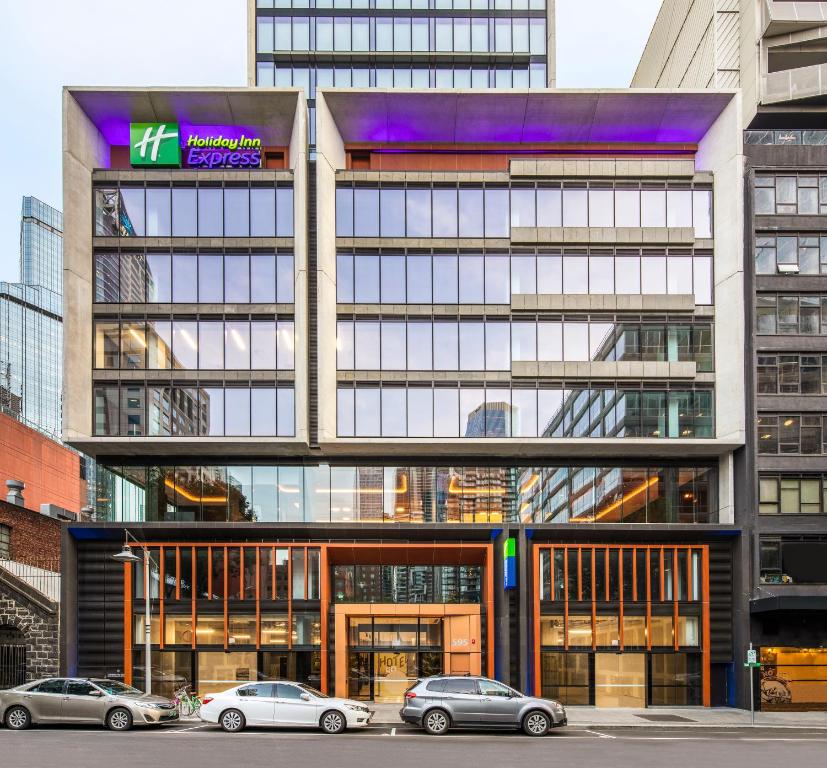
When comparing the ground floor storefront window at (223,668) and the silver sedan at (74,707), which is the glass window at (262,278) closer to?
the ground floor storefront window at (223,668)

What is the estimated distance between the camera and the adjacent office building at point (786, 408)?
34.9 m

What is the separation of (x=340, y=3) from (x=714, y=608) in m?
45.3

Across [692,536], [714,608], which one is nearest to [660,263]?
[692,536]

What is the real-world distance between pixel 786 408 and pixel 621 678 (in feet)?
43.0

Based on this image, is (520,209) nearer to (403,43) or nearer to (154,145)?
(154,145)

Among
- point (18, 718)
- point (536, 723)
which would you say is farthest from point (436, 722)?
point (18, 718)

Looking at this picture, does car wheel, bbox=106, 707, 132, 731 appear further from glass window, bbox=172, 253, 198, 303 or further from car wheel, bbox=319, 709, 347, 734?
glass window, bbox=172, 253, 198, 303

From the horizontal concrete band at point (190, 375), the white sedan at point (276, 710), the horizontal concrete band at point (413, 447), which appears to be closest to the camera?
the white sedan at point (276, 710)

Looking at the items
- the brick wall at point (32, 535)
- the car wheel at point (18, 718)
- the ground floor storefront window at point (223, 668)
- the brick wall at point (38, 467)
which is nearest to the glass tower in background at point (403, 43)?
the brick wall at point (38, 467)

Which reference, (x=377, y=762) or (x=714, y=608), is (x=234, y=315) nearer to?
(x=377, y=762)

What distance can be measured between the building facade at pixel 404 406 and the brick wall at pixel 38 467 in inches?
449

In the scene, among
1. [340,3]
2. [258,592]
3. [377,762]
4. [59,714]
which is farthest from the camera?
[340,3]

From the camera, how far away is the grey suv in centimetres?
2508

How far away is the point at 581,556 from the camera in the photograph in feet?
118
